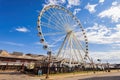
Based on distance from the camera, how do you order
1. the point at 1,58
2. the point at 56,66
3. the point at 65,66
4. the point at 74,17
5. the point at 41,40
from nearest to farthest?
1. the point at 41,40
2. the point at 56,66
3. the point at 65,66
4. the point at 74,17
5. the point at 1,58

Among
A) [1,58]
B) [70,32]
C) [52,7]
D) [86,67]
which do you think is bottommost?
[86,67]

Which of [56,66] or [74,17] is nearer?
[56,66]

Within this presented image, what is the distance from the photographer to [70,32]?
5688 centimetres

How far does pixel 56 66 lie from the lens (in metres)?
55.1

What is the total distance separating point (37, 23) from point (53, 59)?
Result: 46.3 ft

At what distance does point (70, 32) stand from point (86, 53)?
15701 millimetres

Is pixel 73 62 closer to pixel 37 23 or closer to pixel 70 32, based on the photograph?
pixel 70 32

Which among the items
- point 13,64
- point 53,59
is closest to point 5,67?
point 13,64

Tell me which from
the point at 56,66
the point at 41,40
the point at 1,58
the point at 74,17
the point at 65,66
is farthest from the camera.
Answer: the point at 1,58

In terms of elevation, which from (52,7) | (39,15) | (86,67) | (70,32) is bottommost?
(86,67)

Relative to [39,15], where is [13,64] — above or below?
below

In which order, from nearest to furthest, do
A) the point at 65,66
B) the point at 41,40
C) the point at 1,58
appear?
the point at 41,40, the point at 65,66, the point at 1,58

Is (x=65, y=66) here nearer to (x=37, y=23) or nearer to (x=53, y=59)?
(x=53, y=59)

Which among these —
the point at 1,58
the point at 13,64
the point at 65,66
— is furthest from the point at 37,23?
the point at 1,58
